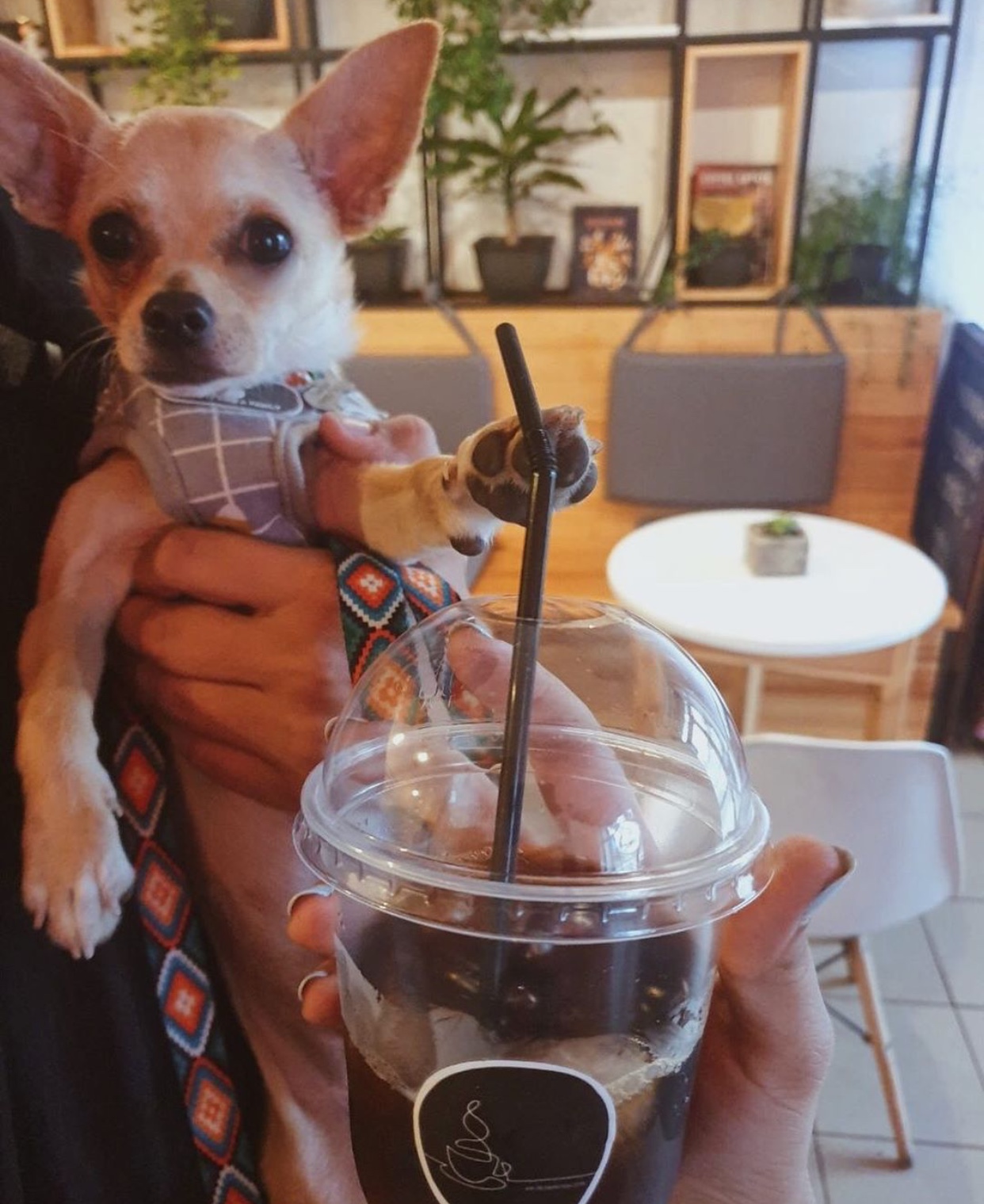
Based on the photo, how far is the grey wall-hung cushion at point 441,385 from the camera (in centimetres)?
294

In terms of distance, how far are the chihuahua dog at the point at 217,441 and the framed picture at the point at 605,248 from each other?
222cm

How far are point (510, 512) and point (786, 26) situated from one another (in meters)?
2.95

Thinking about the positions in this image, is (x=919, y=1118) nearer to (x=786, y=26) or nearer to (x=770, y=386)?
(x=770, y=386)

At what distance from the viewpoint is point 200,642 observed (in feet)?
2.77

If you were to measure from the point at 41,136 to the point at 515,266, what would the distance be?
2.19 m

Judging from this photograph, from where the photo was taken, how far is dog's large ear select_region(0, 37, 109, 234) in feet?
2.96

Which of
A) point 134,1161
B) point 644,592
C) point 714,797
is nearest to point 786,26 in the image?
point 644,592

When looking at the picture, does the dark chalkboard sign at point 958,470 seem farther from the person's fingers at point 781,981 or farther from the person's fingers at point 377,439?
the person's fingers at point 781,981

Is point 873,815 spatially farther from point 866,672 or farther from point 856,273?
point 856,273

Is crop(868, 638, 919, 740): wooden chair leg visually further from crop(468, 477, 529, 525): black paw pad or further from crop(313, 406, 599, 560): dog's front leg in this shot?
crop(468, 477, 529, 525): black paw pad

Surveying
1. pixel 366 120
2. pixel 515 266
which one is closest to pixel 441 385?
pixel 515 266

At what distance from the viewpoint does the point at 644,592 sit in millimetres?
2232

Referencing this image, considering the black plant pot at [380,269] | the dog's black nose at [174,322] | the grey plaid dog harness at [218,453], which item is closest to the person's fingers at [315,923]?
the grey plaid dog harness at [218,453]

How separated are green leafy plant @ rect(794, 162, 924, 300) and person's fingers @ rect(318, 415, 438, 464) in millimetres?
2317
